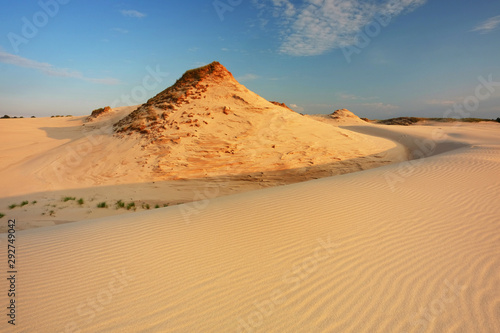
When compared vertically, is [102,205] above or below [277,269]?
above

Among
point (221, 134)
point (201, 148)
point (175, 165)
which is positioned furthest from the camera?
point (221, 134)

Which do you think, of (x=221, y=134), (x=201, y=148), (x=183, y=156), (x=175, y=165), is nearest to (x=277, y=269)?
(x=175, y=165)

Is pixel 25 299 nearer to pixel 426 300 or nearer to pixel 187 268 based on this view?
pixel 187 268

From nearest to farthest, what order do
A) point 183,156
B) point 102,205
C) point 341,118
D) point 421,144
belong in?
point 102,205, point 183,156, point 421,144, point 341,118

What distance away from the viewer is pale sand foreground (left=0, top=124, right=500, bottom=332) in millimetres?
2312

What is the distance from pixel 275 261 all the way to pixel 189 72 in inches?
635

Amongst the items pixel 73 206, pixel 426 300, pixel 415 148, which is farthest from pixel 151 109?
pixel 415 148

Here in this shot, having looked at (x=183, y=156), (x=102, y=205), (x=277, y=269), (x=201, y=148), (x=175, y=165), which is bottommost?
(x=277, y=269)

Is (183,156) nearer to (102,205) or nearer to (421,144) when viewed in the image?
(102,205)

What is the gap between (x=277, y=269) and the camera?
3025 millimetres

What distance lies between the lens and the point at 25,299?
2.82 metres

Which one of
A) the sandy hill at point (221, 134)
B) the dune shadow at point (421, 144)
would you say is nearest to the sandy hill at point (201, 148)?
the sandy hill at point (221, 134)

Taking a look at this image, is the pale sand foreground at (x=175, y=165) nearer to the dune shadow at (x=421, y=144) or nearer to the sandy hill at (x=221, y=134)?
the sandy hill at (x=221, y=134)

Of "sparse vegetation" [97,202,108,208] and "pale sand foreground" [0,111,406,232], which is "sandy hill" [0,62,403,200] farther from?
"sparse vegetation" [97,202,108,208]
